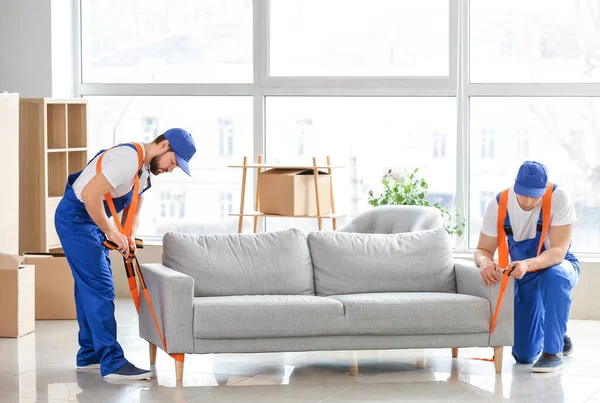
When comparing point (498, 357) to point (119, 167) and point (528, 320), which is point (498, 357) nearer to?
point (528, 320)

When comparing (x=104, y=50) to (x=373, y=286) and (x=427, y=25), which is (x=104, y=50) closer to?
(x=427, y=25)

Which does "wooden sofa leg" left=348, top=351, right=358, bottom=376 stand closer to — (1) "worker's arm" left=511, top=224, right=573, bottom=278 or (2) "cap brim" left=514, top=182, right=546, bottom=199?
(1) "worker's arm" left=511, top=224, right=573, bottom=278

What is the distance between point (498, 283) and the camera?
4957mm

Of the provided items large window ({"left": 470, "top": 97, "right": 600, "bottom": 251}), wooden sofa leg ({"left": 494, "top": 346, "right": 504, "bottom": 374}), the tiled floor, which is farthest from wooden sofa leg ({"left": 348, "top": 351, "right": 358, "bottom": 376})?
large window ({"left": 470, "top": 97, "right": 600, "bottom": 251})

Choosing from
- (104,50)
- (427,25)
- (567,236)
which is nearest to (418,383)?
(567,236)

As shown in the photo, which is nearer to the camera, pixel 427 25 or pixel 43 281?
pixel 43 281

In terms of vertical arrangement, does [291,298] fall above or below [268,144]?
below

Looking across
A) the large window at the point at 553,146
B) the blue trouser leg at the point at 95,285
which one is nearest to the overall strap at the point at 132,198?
the blue trouser leg at the point at 95,285

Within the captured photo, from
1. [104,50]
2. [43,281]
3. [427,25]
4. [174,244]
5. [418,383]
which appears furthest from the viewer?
[104,50]

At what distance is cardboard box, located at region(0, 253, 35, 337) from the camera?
6.06m

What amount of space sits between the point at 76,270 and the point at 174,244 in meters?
0.52

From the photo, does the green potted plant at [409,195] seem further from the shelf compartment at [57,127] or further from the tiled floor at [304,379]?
the shelf compartment at [57,127]

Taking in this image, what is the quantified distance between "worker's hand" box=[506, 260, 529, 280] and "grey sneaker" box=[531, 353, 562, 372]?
1.51ft

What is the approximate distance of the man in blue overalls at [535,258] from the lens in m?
5.10
